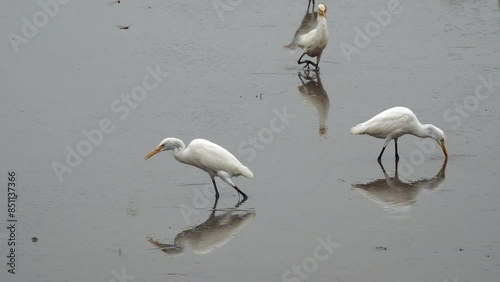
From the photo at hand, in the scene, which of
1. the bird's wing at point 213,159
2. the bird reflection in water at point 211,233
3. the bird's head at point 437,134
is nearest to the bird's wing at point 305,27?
the bird's head at point 437,134

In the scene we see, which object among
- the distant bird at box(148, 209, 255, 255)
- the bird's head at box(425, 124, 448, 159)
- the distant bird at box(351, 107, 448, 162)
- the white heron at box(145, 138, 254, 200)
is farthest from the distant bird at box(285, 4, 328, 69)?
the distant bird at box(148, 209, 255, 255)

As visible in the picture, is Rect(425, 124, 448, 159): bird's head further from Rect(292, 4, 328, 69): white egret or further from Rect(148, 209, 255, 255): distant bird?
Rect(292, 4, 328, 69): white egret

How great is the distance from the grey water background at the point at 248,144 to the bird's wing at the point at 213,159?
409 mm

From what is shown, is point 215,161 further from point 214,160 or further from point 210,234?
point 210,234

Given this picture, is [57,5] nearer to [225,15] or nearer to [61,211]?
[225,15]

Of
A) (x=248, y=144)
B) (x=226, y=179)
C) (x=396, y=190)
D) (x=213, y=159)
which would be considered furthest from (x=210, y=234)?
(x=248, y=144)

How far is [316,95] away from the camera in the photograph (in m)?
16.5

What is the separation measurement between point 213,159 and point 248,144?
2191mm

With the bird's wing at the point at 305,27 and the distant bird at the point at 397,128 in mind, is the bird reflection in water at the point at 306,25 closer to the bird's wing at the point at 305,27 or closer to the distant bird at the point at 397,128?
the bird's wing at the point at 305,27

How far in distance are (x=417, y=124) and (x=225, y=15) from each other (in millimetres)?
9447

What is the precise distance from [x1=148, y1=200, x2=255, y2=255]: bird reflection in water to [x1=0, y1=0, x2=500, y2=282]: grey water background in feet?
0.11

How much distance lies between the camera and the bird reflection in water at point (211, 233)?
34.5ft

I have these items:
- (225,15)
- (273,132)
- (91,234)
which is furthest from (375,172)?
(225,15)

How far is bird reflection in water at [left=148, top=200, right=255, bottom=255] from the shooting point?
1051 centimetres
